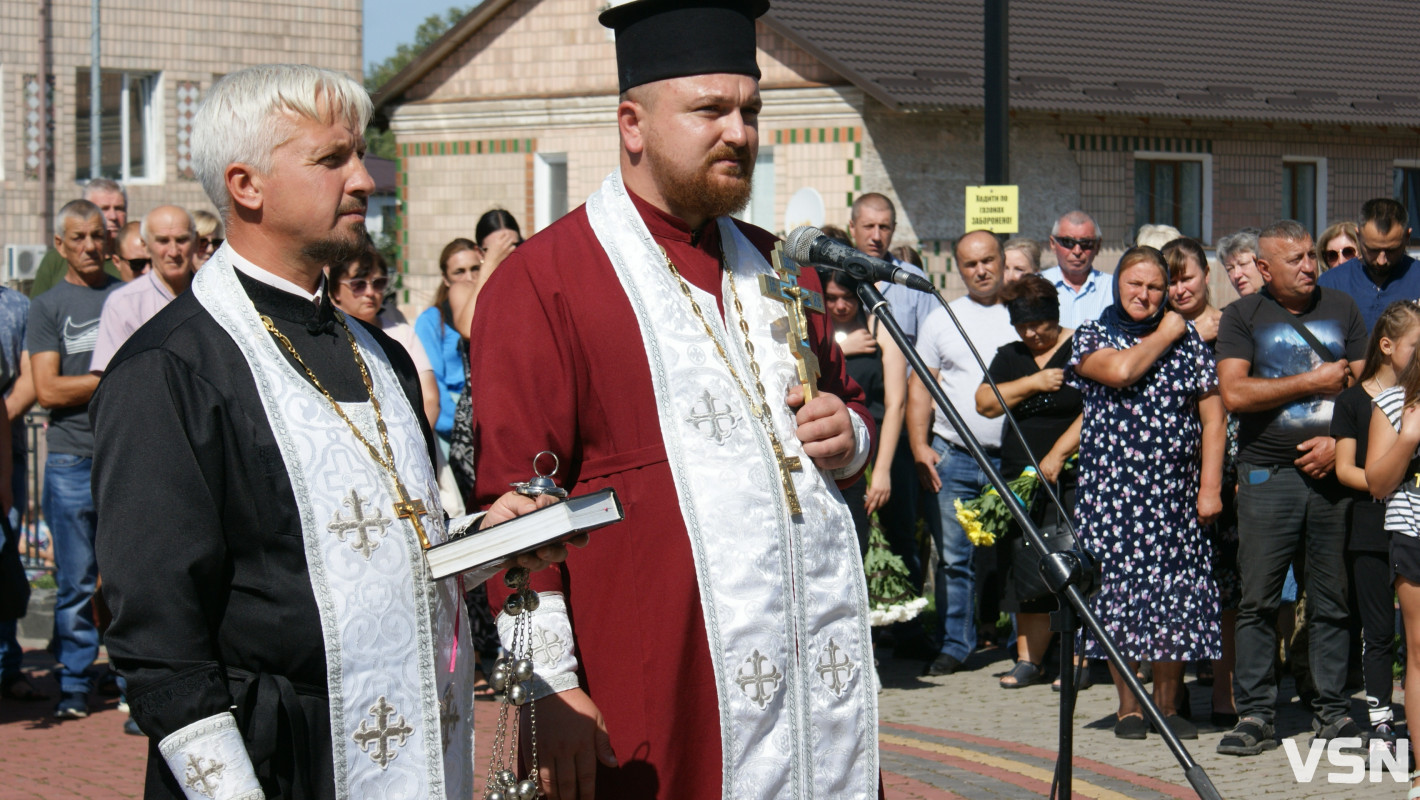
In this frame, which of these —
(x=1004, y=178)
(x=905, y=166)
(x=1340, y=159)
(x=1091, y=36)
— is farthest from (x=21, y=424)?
(x=1340, y=159)

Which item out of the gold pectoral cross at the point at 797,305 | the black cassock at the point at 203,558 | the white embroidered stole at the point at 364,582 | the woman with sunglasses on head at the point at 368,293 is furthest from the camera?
the woman with sunglasses on head at the point at 368,293

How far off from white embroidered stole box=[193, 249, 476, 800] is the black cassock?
29 mm

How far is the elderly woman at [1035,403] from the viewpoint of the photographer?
7742mm

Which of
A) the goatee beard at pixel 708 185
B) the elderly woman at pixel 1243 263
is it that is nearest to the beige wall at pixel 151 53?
the elderly woman at pixel 1243 263

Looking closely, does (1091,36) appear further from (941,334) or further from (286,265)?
(286,265)

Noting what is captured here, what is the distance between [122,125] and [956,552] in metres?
15.5

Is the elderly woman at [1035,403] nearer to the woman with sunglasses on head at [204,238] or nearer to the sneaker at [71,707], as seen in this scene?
the woman with sunglasses on head at [204,238]

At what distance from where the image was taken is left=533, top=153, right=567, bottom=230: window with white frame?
19219 mm

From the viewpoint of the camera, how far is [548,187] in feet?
63.5

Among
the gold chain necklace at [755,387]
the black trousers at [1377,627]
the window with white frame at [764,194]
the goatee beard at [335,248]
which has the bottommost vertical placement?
the black trousers at [1377,627]

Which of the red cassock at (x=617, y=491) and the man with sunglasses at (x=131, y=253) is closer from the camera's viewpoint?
the red cassock at (x=617, y=491)

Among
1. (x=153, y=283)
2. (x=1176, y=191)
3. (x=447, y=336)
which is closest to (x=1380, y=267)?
(x=447, y=336)

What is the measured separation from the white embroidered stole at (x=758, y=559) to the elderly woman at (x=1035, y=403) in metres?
→ 4.36

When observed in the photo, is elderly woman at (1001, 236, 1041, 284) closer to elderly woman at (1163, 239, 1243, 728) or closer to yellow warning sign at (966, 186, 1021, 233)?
yellow warning sign at (966, 186, 1021, 233)
